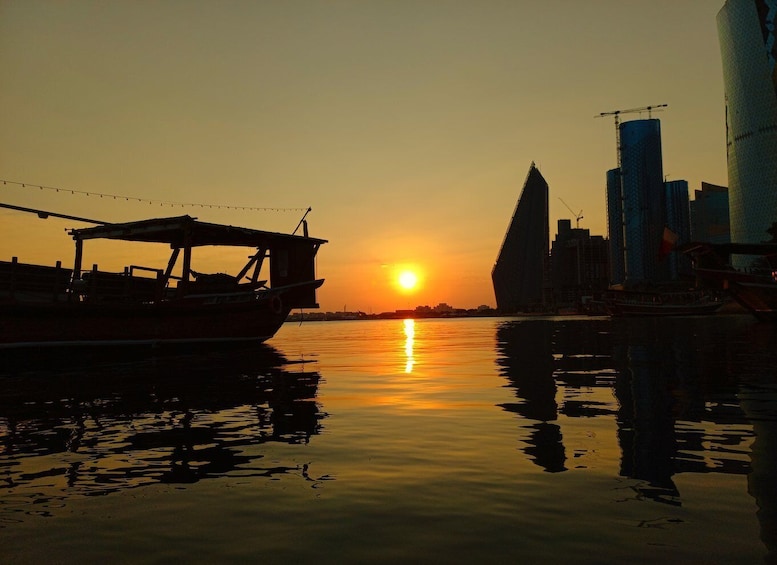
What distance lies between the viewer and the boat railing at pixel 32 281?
24094mm

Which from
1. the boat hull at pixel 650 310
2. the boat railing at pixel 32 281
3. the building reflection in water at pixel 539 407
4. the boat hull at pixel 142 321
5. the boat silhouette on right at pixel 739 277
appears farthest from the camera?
the boat hull at pixel 650 310

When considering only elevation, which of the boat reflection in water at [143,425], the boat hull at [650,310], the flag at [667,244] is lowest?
the boat reflection in water at [143,425]

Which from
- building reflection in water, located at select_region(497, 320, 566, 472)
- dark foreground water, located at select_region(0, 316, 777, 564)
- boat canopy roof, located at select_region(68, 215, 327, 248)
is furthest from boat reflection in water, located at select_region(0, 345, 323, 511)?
boat canopy roof, located at select_region(68, 215, 327, 248)

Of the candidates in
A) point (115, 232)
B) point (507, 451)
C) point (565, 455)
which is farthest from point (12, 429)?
point (115, 232)

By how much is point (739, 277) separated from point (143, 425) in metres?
58.2

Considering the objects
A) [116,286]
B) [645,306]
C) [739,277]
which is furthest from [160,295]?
[645,306]

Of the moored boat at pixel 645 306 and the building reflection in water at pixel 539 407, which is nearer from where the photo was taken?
the building reflection in water at pixel 539 407

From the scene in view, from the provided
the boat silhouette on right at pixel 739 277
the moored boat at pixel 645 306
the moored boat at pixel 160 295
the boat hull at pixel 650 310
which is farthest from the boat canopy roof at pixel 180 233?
the boat hull at pixel 650 310

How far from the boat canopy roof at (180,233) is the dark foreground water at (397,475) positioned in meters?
15.2

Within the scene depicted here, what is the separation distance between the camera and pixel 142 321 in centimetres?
2719

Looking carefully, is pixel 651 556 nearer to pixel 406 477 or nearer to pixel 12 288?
pixel 406 477

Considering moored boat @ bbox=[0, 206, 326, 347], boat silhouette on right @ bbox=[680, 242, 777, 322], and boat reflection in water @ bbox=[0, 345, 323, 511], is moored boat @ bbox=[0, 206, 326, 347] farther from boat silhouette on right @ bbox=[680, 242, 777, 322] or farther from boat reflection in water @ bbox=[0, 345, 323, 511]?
boat silhouette on right @ bbox=[680, 242, 777, 322]

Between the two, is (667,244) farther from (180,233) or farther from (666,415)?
(666,415)

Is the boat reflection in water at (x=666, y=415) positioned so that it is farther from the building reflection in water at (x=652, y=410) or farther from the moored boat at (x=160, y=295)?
the moored boat at (x=160, y=295)
